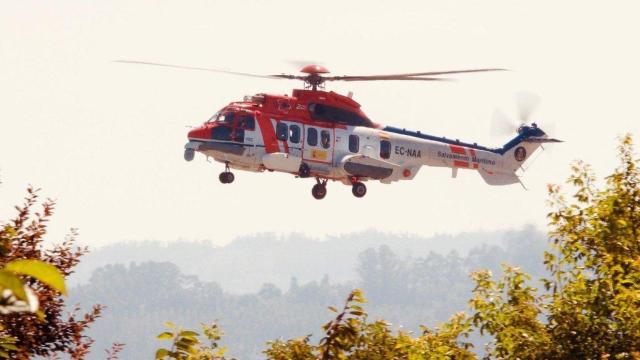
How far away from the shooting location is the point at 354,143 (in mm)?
48969

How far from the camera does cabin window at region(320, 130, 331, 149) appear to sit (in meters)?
47.8

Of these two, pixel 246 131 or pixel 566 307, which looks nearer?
pixel 566 307

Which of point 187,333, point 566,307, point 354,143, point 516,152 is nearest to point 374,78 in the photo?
point 354,143

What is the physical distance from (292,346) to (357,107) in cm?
3515

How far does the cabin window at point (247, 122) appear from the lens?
4650 centimetres

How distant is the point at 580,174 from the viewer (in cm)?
2441

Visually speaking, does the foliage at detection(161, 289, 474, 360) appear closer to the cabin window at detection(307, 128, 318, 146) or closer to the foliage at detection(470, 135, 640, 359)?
the foliage at detection(470, 135, 640, 359)

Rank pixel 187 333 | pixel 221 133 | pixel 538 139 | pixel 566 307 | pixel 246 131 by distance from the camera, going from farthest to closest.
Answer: pixel 538 139 → pixel 246 131 → pixel 221 133 → pixel 566 307 → pixel 187 333

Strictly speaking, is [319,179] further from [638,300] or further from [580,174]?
[638,300]

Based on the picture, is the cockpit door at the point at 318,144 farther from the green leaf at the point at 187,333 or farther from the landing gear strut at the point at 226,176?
the green leaf at the point at 187,333

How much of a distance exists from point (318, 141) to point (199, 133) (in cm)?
547

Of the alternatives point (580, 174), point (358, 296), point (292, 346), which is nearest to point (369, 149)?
point (580, 174)

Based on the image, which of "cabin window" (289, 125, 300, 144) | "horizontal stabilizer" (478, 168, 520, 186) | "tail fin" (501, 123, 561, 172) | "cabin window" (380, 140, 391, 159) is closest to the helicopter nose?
"cabin window" (289, 125, 300, 144)

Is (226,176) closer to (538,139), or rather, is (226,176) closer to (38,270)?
(538,139)
